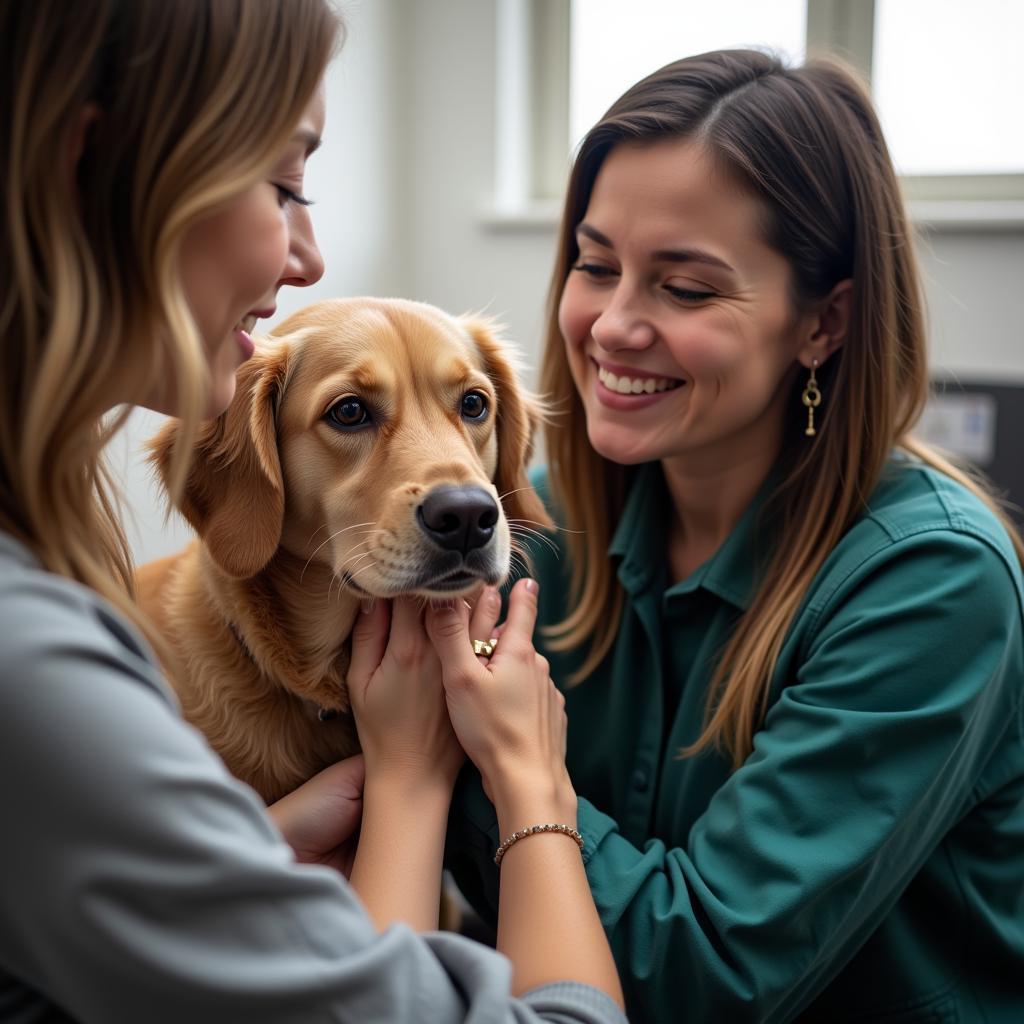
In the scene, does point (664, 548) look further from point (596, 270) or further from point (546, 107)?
point (546, 107)

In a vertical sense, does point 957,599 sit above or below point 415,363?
below

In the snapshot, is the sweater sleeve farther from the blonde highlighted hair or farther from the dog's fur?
the blonde highlighted hair

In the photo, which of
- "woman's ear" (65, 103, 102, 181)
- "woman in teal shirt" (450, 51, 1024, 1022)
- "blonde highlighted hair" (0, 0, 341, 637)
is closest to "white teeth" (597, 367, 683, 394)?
"woman in teal shirt" (450, 51, 1024, 1022)

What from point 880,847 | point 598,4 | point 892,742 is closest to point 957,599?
point 892,742

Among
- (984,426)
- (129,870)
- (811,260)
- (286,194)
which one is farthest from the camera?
(984,426)

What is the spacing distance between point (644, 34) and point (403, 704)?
2.51 m

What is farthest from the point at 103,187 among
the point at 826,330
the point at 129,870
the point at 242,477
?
the point at 826,330

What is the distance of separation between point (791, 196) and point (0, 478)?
1002 mm

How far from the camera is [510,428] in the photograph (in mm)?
1501

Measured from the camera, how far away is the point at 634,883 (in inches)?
43.9

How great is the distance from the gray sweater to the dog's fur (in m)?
0.58

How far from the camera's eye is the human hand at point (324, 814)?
46.8 inches

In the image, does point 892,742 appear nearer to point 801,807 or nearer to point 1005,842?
point 801,807

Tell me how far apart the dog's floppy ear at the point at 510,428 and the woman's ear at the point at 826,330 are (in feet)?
1.30
